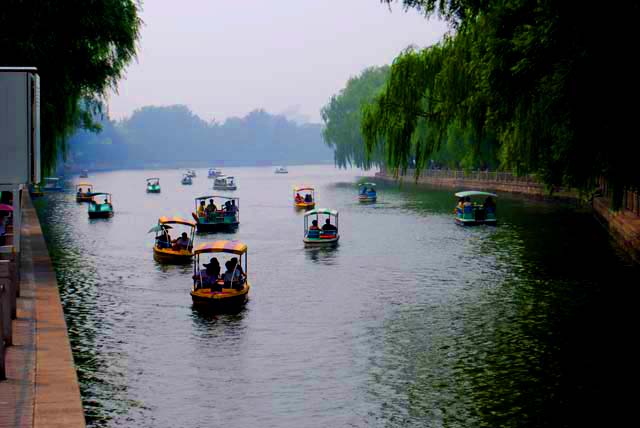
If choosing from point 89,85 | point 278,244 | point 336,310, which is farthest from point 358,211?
point 336,310

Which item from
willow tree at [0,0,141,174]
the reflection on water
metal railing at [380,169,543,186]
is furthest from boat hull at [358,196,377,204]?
willow tree at [0,0,141,174]

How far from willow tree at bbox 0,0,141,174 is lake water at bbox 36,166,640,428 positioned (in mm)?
6342

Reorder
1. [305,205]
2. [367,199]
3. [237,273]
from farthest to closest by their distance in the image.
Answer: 1. [367,199]
2. [305,205]
3. [237,273]

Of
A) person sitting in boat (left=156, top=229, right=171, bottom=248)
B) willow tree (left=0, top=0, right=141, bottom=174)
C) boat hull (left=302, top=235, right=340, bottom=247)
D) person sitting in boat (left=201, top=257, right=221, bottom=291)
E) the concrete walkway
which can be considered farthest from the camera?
boat hull (left=302, top=235, right=340, bottom=247)

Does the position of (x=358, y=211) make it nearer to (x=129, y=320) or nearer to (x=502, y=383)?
(x=129, y=320)

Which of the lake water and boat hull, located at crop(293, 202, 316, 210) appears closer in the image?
the lake water

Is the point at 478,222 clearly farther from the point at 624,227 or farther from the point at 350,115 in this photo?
the point at 350,115

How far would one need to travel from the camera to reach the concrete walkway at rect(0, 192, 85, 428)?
1319 cm

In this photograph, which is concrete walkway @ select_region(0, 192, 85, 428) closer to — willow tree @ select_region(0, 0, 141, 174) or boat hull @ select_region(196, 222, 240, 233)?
willow tree @ select_region(0, 0, 141, 174)

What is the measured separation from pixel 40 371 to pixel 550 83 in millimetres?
13064

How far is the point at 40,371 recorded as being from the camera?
15891 millimetres

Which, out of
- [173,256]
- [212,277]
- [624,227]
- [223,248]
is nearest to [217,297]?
[212,277]

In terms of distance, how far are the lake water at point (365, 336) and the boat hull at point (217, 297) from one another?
2.43ft

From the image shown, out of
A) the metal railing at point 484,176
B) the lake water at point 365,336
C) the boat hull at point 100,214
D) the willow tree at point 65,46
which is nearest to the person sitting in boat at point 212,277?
the lake water at point 365,336
